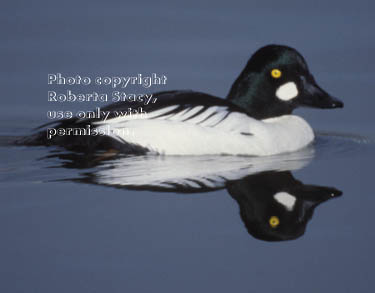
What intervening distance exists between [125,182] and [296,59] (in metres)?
2.79

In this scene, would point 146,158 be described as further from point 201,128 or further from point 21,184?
point 21,184

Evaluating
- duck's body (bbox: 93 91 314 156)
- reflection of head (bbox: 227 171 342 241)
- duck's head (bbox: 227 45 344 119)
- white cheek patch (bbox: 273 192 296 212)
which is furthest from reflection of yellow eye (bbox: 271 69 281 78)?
white cheek patch (bbox: 273 192 296 212)

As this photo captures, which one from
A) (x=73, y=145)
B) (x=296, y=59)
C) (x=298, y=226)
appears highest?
(x=296, y=59)

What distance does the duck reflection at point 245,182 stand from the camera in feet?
21.9

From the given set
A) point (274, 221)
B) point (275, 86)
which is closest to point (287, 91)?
point (275, 86)

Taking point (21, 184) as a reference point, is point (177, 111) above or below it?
above

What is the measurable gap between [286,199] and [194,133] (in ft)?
5.80

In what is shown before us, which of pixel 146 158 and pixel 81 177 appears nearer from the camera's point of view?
pixel 81 177

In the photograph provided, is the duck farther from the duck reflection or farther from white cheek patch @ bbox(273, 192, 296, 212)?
white cheek patch @ bbox(273, 192, 296, 212)

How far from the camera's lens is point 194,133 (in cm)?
859

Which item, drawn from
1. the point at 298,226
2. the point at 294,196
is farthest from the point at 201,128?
the point at 298,226

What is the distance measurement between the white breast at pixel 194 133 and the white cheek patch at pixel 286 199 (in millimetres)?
1452

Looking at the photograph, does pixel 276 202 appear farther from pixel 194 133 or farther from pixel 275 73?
pixel 275 73

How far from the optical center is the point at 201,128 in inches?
338
